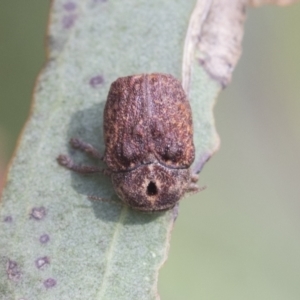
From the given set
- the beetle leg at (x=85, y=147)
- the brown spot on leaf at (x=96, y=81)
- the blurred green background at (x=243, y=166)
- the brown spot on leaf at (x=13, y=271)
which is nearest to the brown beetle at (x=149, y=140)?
the beetle leg at (x=85, y=147)

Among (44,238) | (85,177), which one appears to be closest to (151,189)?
(85,177)

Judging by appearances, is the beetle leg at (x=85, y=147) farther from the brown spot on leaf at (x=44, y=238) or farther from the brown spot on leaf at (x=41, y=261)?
the brown spot on leaf at (x=41, y=261)

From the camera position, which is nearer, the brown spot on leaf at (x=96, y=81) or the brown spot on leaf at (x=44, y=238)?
the brown spot on leaf at (x=44, y=238)

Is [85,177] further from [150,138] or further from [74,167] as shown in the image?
[150,138]

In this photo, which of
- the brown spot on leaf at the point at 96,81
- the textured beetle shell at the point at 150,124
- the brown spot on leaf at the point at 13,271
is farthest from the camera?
the brown spot on leaf at the point at 96,81

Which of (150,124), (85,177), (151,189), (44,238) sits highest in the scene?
(150,124)

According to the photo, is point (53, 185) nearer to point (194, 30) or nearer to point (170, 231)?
point (170, 231)

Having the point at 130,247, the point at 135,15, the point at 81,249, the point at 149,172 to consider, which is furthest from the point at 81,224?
the point at 135,15
